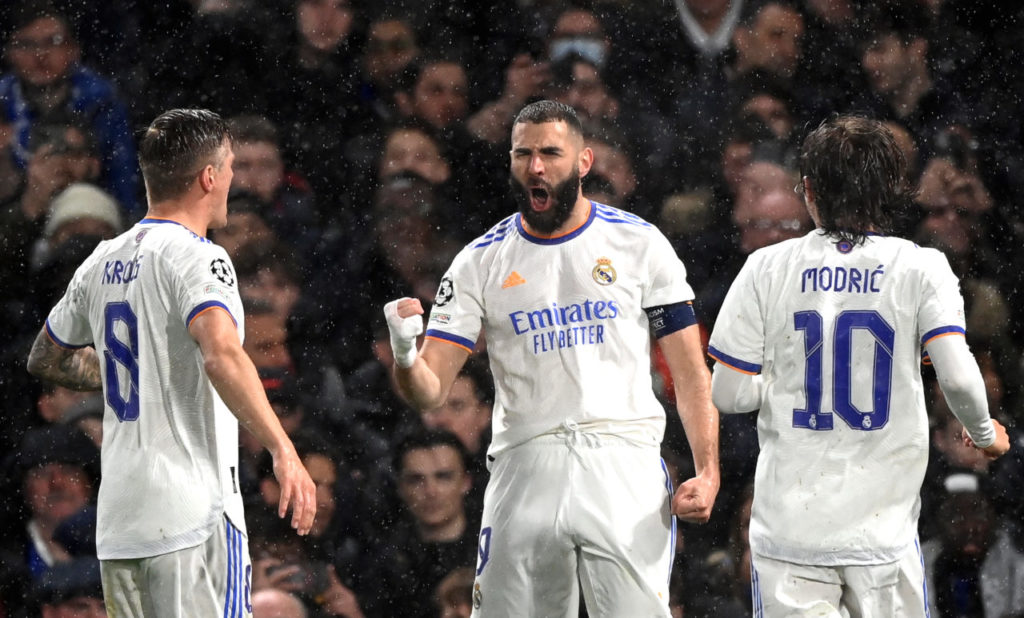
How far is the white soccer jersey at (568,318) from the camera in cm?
301

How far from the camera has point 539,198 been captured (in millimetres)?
3115

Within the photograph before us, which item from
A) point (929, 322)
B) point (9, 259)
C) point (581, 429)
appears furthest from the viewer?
point (9, 259)

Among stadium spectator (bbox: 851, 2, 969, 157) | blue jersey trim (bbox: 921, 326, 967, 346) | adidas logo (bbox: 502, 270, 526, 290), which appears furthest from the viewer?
stadium spectator (bbox: 851, 2, 969, 157)

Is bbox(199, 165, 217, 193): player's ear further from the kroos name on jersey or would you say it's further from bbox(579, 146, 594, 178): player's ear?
bbox(579, 146, 594, 178): player's ear

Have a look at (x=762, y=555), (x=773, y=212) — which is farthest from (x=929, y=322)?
(x=773, y=212)

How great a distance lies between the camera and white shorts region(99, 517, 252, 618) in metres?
2.66

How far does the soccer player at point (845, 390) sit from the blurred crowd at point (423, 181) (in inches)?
87.4

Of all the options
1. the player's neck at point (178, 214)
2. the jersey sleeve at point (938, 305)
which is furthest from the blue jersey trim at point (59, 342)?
the jersey sleeve at point (938, 305)

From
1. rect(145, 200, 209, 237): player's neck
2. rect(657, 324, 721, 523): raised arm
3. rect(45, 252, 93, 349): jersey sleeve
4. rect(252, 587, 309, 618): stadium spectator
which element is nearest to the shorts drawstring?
rect(657, 324, 721, 523): raised arm

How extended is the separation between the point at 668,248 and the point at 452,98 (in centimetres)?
237

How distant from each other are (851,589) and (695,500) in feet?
1.23

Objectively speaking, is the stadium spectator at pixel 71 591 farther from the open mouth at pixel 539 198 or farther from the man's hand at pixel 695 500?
the man's hand at pixel 695 500

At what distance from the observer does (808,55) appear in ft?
17.5

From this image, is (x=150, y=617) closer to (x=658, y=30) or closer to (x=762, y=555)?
(x=762, y=555)
